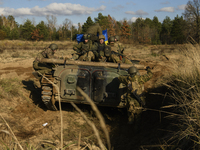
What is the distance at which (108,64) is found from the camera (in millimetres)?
5520

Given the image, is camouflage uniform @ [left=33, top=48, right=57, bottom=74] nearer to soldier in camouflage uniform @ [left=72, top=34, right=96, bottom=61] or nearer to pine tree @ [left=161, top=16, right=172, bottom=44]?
soldier in camouflage uniform @ [left=72, top=34, right=96, bottom=61]

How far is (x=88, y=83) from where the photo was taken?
5.52m

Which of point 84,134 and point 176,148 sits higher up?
point 176,148

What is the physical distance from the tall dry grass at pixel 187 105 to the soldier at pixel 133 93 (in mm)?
761

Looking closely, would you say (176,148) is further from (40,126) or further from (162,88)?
(162,88)

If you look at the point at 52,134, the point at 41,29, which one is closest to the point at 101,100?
the point at 52,134

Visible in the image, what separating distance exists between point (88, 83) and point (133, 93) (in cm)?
129

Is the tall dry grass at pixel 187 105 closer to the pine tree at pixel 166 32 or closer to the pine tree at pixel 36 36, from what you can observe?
the pine tree at pixel 36 36

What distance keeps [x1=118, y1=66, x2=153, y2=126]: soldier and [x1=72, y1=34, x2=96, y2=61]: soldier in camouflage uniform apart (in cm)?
199

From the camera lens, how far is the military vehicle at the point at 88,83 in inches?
213

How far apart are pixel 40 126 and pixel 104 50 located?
3229 millimetres

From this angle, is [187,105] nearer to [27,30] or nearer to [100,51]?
[100,51]

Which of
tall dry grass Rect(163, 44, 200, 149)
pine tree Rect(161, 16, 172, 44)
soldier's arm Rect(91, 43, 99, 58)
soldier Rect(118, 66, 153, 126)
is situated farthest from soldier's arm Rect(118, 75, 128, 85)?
pine tree Rect(161, 16, 172, 44)

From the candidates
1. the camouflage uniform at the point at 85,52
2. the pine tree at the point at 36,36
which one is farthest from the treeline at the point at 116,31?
the camouflage uniform at the point at 85,52
